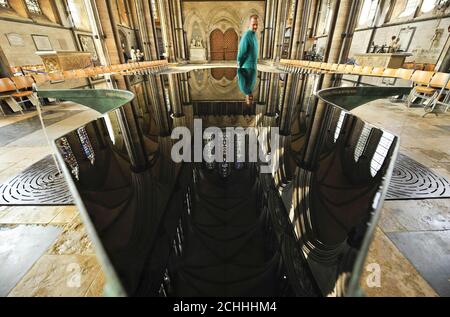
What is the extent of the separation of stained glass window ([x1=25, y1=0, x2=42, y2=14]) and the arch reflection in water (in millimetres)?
17892

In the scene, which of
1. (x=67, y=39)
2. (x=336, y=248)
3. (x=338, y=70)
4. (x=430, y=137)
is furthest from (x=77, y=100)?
(x=67, y=39)

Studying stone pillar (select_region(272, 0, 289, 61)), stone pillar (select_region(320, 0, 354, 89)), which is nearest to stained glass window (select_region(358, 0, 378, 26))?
stone pillar (select_region(272, 0, 289, 61))

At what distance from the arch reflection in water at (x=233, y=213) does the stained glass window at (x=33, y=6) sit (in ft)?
58.7

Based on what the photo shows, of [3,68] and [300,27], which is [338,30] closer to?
[300,27]

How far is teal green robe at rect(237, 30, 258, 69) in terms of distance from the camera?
5363 mm

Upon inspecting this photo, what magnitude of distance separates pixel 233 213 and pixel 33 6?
1991 cm

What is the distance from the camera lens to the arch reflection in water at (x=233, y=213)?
626 mm

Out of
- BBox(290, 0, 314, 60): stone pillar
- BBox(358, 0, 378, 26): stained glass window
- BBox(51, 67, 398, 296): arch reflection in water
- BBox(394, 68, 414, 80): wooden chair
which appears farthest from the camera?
BBox(358, 0, 378, 26): stained glass window

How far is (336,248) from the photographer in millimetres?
748

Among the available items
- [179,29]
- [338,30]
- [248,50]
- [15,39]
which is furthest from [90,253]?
[179,29]

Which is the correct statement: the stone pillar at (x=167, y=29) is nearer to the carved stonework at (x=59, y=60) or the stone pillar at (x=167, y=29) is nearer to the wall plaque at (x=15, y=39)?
the wall plaque at (x=15, y=39)

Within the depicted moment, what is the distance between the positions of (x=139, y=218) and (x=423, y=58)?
718 inches

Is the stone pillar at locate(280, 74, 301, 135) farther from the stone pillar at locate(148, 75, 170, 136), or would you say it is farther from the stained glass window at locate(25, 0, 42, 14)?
the stained glass window at locate(25, 0, 42, 14)

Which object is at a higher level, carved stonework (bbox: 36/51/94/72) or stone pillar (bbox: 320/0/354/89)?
→ stone pillar (bbox: 320/0/354/89)
